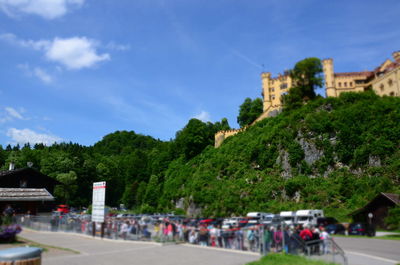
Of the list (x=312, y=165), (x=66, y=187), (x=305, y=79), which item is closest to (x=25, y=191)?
(x=312, y=165)

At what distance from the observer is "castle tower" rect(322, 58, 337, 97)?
254 ft

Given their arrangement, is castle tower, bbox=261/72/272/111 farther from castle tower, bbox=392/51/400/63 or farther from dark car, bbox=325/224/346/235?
dark car, bbox=325/224/346/235

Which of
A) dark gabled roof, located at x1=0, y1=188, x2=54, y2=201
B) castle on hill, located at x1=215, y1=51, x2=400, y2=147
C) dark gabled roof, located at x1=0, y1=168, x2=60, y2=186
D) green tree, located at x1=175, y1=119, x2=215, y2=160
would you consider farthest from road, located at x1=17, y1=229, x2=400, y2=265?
green tree, located at x1=175, y1=119, x2=215, y2=160

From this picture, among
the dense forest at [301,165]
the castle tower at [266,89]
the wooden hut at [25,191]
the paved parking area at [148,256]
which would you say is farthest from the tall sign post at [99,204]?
the castle tower at [266,89]

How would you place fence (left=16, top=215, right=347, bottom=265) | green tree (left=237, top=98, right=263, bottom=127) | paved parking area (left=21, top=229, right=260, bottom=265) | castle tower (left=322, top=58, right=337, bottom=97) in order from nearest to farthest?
fence (left=16, top=215, right=347, bottom=265)
paved parking area (left=21, top=229, right=260, bottom=265)
castle tower (left=322, top=58, right=337, bottom=97)
green tree (left=237, top=98, right=263, bottom=127)

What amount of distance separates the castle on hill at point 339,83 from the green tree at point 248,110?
534 cm

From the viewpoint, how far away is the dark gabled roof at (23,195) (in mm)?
36250

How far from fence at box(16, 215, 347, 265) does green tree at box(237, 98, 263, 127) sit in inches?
2816

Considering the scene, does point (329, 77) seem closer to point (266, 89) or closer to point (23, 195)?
point (266, 89)

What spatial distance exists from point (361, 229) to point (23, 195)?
36.7 metres

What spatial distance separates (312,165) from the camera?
147 feet

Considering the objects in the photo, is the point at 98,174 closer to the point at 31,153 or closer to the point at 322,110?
the point at 31,153

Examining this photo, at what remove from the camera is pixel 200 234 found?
19.3m

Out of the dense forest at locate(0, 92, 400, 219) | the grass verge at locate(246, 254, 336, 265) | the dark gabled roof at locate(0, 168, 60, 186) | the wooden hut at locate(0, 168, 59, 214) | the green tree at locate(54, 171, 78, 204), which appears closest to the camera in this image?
the grass verge at locate(246, 254, 336, 265)
